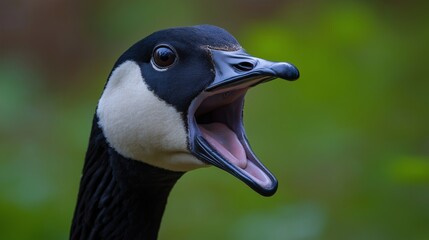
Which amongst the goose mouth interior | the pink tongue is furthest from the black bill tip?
the pink tongue

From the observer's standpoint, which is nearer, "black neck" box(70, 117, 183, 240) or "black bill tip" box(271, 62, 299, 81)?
"black bill tip" box(271, 62, 299, 81)

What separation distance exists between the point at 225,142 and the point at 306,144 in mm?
2364

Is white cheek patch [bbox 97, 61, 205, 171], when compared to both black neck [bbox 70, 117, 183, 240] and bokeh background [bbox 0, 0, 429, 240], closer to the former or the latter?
black neck [bbox 70, 117, 183, 240]

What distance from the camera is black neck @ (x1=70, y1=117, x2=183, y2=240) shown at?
286 centimetres

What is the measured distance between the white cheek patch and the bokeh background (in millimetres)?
1433

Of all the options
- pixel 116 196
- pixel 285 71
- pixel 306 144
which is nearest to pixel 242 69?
pixel 285 71

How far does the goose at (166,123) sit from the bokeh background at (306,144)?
1.26 meters

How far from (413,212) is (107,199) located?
178 cm

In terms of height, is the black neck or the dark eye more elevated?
the dark eye

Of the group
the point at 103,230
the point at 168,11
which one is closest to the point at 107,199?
the point at 103,230

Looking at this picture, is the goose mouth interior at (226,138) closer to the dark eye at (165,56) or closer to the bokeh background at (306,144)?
the dark eye at (165,56)

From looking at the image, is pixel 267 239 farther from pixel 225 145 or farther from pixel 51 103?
pixel 51 103

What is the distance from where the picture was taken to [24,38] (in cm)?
726

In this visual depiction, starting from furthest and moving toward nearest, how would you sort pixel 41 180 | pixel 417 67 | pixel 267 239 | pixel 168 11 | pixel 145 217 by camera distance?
1. pixel 168 11
2. pixel 417 67
3. pixel 41 180
4. pixel 267 239
5. pixel 145 217
